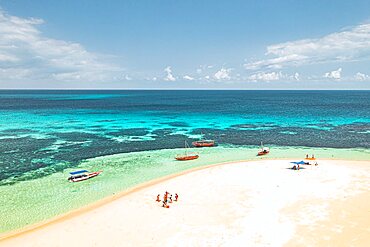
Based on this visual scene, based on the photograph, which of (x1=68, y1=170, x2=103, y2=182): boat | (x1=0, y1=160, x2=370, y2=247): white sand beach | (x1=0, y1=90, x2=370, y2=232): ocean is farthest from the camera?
(x1=68, y1=170, x2=103, y2=182): boat

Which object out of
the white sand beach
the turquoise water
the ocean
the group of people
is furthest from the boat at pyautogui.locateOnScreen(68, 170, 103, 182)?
the group of people

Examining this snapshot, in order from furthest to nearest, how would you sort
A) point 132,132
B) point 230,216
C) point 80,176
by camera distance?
point 132,132 < point 80,176 < point 230,216

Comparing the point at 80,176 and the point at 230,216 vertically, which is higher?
the point at 80,176

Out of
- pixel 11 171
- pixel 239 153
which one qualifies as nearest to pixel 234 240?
pixel 239 153

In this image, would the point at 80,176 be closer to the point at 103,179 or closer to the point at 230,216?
the point at 103,179

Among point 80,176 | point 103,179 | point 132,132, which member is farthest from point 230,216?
point 132,132

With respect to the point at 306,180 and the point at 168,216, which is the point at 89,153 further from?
the point at 306,180

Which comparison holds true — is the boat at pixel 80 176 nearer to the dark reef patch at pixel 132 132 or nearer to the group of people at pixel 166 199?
the group of people at pixel 166 199

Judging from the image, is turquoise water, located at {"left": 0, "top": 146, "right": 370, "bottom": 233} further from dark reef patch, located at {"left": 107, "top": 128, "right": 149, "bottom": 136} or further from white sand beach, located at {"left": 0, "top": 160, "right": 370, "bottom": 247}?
dark reef patch, located at {"left": 107, "top": 128, "right": 149, "bottom": 136}
